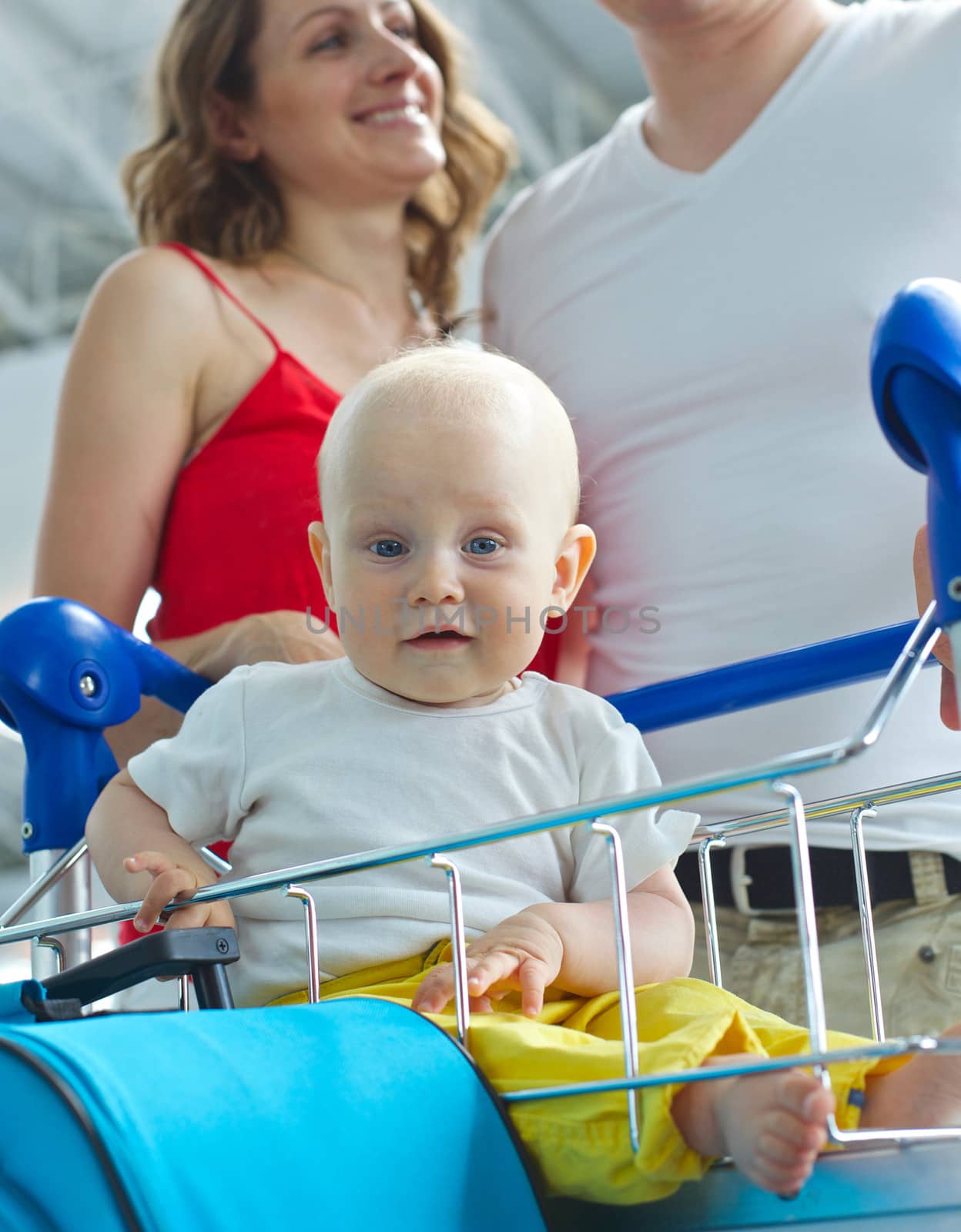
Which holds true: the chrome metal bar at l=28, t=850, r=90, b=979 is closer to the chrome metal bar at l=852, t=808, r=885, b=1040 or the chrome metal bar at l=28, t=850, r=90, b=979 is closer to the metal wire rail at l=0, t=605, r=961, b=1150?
the metal wire rail at l=0, t=605, r=961, b=1150

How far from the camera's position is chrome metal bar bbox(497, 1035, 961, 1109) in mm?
545

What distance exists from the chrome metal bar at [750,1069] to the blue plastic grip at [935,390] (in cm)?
19

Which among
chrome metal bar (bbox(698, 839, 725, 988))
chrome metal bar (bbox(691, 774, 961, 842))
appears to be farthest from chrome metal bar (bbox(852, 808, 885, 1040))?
chrome metal bar (bbox(698, 839, 725, 988))

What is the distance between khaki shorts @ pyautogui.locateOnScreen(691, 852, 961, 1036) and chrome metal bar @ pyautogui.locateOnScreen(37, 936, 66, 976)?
0.60 m

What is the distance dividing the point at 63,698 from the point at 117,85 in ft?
19.5

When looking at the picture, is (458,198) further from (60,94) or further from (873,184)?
(60,94)

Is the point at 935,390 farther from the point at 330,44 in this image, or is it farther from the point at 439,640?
the point at 330,44

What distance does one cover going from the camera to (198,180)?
1698mm

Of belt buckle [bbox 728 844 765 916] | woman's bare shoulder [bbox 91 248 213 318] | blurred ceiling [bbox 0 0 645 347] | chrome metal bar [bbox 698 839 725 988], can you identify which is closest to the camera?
chrome metal bar [bbox 698 839 725 988]

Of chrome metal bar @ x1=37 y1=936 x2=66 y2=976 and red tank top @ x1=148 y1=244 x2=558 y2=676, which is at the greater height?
red tank top @ x1=148 y1=244 x2=558 y2=676

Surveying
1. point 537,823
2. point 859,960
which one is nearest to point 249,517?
point 859,960

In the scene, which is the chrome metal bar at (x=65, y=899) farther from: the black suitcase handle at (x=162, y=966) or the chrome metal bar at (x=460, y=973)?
the chrome metal bar at (x=460, y=973)

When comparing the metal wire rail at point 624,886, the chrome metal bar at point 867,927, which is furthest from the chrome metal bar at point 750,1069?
the chrome metal bar at point 867,927

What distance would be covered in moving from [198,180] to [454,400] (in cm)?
84
